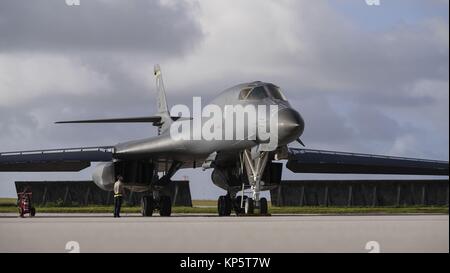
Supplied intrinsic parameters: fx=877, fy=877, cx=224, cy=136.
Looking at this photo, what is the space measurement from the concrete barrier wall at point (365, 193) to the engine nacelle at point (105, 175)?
11.6 meters

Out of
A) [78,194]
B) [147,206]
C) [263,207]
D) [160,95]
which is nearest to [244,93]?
[263,207]

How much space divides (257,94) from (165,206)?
6.21 metres

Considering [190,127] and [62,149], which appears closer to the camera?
[190,127]

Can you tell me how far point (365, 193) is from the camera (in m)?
37.1

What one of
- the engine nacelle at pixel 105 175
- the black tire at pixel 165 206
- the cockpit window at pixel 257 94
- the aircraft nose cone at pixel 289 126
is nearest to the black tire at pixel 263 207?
the aircraft nose cone at pixel 289 126

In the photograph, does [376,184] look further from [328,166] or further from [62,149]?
[62,149]

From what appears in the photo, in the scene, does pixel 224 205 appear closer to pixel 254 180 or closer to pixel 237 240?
pixel 254 180

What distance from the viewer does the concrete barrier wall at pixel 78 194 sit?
136 ft

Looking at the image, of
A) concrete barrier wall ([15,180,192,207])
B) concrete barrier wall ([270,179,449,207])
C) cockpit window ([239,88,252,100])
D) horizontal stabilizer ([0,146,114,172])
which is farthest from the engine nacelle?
concrete barrier wall ([15,180,192,207])

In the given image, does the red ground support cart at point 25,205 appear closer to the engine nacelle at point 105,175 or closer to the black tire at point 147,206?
the engine nacelle at point 105,175
